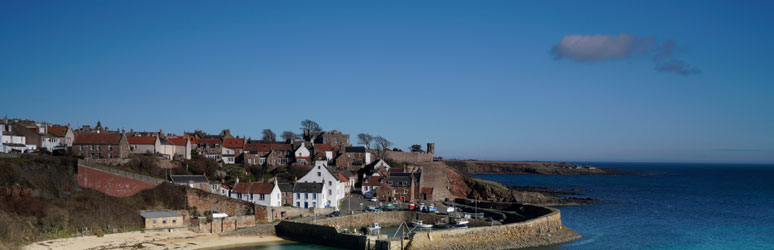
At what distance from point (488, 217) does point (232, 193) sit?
70.7 feet

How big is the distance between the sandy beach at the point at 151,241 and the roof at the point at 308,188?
31.9 feet

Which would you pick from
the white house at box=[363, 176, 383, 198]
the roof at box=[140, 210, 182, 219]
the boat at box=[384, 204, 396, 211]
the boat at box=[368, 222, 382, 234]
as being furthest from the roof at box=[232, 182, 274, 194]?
the white house at box=[363, 176, 383, 198]

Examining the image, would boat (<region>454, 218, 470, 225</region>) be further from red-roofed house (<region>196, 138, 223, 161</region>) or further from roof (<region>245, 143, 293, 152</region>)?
red-roofed house (<region>196, 138, 223, 161</region>)

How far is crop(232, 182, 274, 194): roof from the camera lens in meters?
48.5

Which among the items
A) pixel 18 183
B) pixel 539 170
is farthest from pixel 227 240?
pixel 539 170

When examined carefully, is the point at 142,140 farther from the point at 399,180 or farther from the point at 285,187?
the point at 399,180

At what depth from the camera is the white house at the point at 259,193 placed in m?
48.3

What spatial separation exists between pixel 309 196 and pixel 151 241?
15.8 m

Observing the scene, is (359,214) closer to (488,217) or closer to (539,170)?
(488,217)

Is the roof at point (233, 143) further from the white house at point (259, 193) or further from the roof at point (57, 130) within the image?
the white house at point (259, 193)

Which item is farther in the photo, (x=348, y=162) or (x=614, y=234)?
(x=348, y=162)

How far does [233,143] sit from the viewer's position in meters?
69.8

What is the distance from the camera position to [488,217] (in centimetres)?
5097

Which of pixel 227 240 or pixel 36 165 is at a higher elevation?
pixel 36 165
